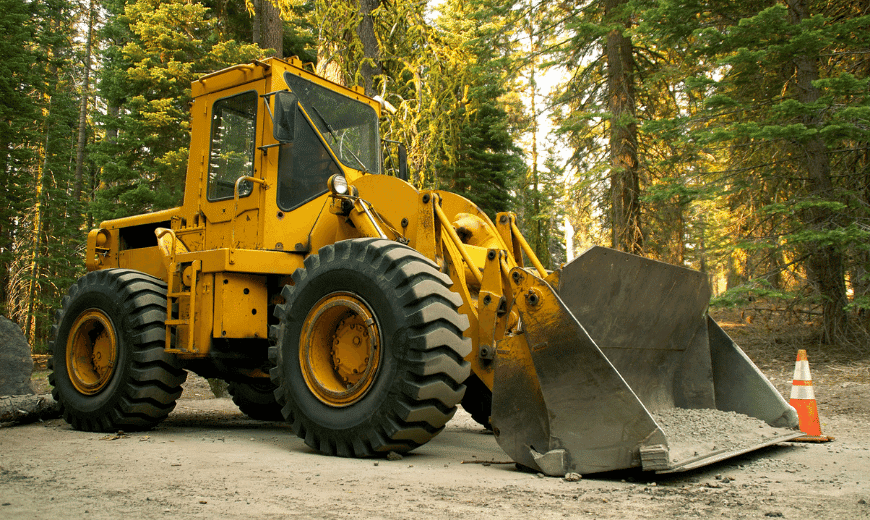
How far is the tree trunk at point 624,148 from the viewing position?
13.2 m

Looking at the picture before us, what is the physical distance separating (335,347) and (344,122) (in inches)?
95.6

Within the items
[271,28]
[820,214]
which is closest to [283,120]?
[820,214]

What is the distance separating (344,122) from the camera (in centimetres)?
643

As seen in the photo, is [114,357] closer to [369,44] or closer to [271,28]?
[369,44]

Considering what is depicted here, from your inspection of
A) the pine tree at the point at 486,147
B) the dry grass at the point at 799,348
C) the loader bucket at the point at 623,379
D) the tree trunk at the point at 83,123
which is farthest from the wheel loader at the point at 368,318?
the tree trunk at the point at 83,123

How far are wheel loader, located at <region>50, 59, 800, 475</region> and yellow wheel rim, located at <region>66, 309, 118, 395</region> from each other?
18mm

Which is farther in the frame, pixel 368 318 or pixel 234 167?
pixel 234 167

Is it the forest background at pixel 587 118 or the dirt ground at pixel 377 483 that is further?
the forest background at pixel 587 118

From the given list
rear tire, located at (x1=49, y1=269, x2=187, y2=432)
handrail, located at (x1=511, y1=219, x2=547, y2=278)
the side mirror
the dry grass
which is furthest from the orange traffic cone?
rear tire, located at (x1=49, y1=269, x2=187, y2=432)

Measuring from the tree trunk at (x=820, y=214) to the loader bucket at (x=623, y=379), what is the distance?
6.06m

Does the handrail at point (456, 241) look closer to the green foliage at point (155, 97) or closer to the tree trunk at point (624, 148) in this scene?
the tree trunk at point (624, 148)

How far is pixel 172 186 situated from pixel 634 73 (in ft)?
33.2

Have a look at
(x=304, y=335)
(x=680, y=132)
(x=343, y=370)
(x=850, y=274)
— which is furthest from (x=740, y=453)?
(x=850, y=274)

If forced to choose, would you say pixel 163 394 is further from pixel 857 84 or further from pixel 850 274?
pixel 850 274
